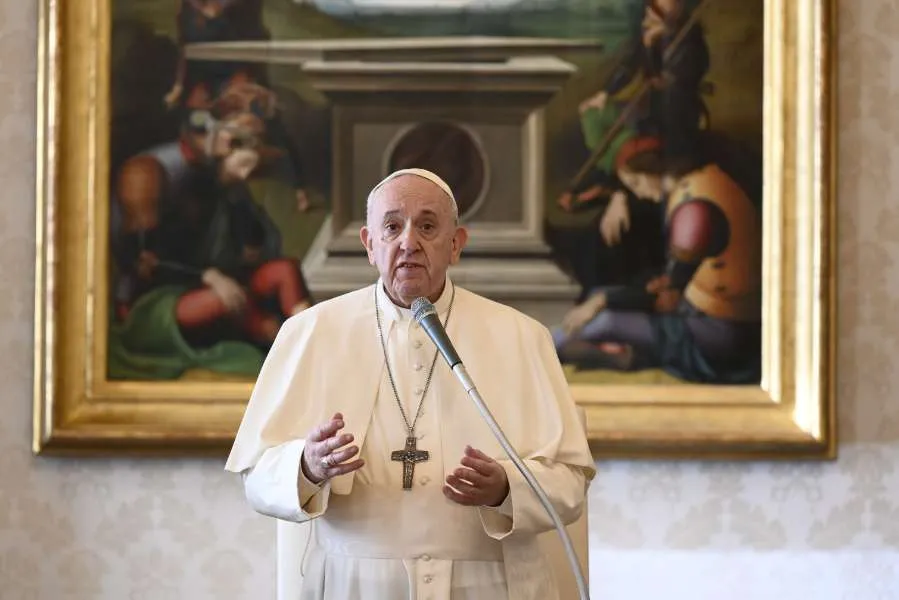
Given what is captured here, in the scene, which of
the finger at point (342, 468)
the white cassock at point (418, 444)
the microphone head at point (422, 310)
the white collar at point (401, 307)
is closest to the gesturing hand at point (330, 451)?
the finger at point (342, 468)

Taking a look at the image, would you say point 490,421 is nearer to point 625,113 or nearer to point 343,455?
point 343,455

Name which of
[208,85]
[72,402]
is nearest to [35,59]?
[208,85]

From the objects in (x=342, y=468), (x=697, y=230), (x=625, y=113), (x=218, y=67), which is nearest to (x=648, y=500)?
(x=697, y=230)

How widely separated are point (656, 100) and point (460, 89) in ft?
2.16

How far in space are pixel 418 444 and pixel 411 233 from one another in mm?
463

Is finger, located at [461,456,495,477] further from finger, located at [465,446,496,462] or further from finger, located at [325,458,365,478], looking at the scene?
finger, located at [325,458,365,478]

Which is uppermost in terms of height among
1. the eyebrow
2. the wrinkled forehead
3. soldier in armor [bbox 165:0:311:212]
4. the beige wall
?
soldier in armor [bbox 165:0:311:212]

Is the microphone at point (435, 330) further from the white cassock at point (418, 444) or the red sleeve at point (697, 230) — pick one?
the red sleeve at point (697, 230)

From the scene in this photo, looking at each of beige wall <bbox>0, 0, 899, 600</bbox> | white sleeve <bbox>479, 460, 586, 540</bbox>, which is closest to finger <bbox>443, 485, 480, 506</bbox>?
white sleeve <bbox>479, 460, 586, 540</bbox>

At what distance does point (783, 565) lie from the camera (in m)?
3.97

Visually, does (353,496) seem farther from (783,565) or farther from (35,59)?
(35,59)

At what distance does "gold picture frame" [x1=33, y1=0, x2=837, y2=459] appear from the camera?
3.89 m

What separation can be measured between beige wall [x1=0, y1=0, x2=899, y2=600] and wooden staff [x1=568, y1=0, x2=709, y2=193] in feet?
1.76

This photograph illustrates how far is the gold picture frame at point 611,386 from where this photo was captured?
12.8 ft
